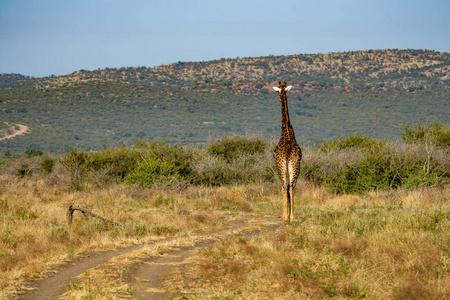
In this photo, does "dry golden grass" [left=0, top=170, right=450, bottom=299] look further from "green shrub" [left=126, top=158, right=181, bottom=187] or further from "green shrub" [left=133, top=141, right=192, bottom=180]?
"green shrub" [left=133, top=141, right=192, bottom=180]

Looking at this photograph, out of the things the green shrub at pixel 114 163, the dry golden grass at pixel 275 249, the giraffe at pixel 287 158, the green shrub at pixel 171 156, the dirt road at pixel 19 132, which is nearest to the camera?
the dry golden grass at pixel 275 249

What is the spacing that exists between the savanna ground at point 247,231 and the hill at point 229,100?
44351 mm

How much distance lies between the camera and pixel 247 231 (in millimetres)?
13008

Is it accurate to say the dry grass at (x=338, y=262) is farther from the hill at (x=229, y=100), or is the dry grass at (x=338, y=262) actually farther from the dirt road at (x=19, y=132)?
the dirt road at (x=19, y=132)

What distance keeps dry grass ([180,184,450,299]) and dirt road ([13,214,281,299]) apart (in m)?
0.51

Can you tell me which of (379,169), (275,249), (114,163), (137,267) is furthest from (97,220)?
(379,169)

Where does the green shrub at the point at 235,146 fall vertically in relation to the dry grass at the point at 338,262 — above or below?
below

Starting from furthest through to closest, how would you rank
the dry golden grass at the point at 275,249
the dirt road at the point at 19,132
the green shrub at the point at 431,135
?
the dirt road at the point at 19,132
the green shrub at the point at 431,135
the dry golden grass at the point at 275,249

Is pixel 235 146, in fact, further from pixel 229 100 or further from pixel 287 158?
pixel 229 100

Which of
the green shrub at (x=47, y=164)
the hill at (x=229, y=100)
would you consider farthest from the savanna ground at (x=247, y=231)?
the hill at (x=229, y=100)

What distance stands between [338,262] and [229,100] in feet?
262

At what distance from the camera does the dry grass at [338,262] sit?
786cm

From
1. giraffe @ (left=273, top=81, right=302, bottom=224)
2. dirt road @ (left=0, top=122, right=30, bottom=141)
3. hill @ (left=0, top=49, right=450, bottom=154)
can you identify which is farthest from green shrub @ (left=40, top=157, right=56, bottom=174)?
dirt road @ (left=0, top=122, right=30, bottom=141)

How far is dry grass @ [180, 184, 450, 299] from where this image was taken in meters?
7.86
